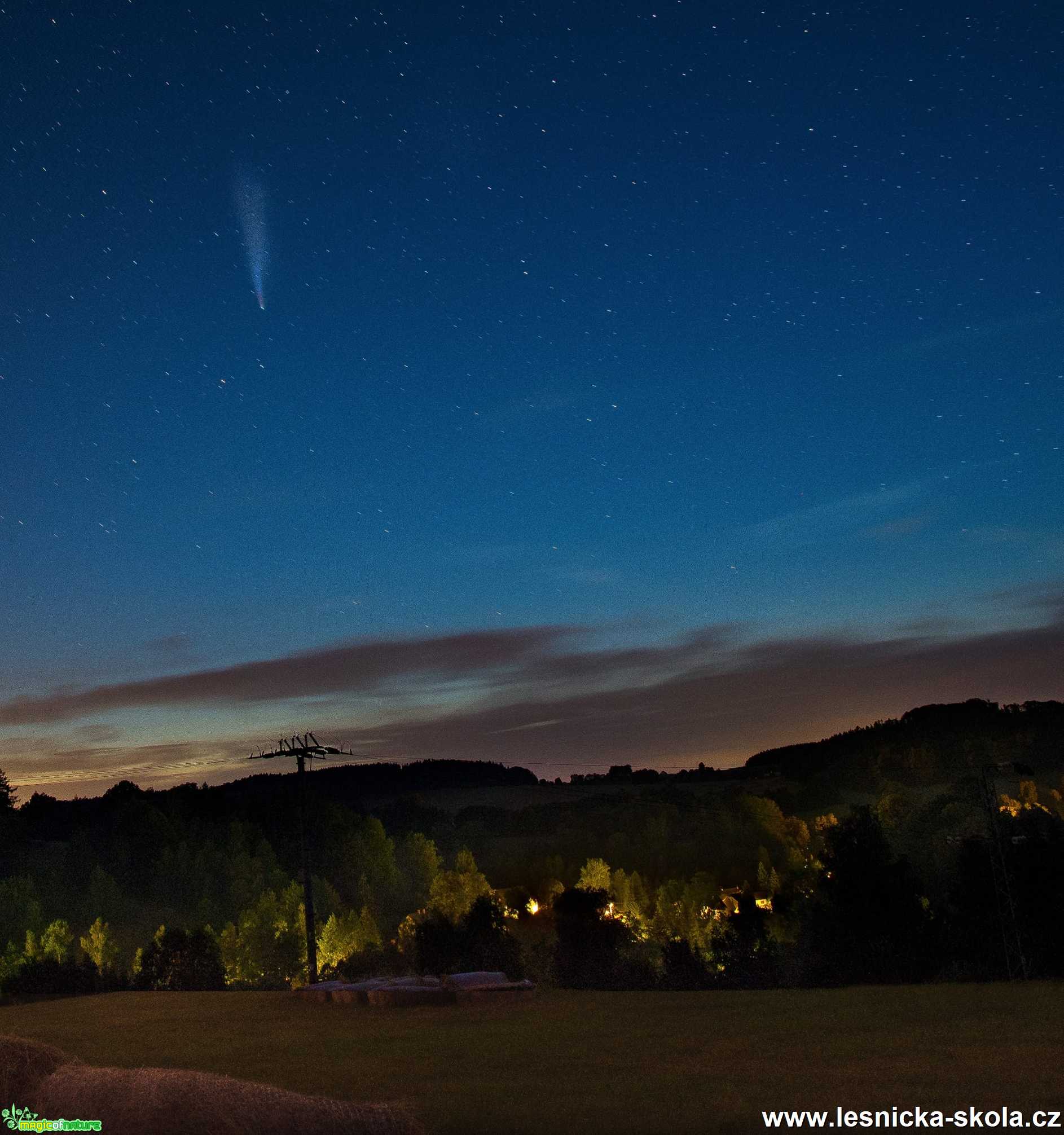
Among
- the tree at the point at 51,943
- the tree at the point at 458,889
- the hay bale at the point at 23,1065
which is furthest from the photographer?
the tree at the point at 458,889

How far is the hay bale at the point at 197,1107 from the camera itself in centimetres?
1123

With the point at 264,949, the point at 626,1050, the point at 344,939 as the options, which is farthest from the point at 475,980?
the point at 344,939

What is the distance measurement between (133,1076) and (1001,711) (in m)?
190

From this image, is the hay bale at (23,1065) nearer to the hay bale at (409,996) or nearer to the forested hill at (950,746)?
the hay bale at (409,996)

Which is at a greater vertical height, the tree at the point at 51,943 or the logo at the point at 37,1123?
the logo at the point at 37,1123

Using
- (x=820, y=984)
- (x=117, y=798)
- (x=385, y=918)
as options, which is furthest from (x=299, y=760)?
(x=117, y=798)

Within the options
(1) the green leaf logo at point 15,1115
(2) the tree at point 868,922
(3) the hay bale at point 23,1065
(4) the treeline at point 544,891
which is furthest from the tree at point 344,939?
(1) the green leaf logo at point 15,1115

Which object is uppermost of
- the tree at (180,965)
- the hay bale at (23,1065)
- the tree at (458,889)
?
the hay bale at (23,1065)

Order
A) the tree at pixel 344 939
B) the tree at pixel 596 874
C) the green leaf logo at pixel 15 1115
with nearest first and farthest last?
the green leaf logo at pixel 15 1115 → the tree at pixel 344 939 → the tree at pixel 596 874

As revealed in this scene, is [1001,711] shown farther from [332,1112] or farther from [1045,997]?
[332,1112]

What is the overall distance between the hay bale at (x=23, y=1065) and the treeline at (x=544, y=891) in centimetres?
2530

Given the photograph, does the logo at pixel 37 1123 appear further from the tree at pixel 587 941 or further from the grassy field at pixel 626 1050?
the tree at pixel 587 941

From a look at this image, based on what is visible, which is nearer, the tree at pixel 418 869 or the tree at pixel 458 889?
the tree at pixel 458 889

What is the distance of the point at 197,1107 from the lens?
37.3 ft
